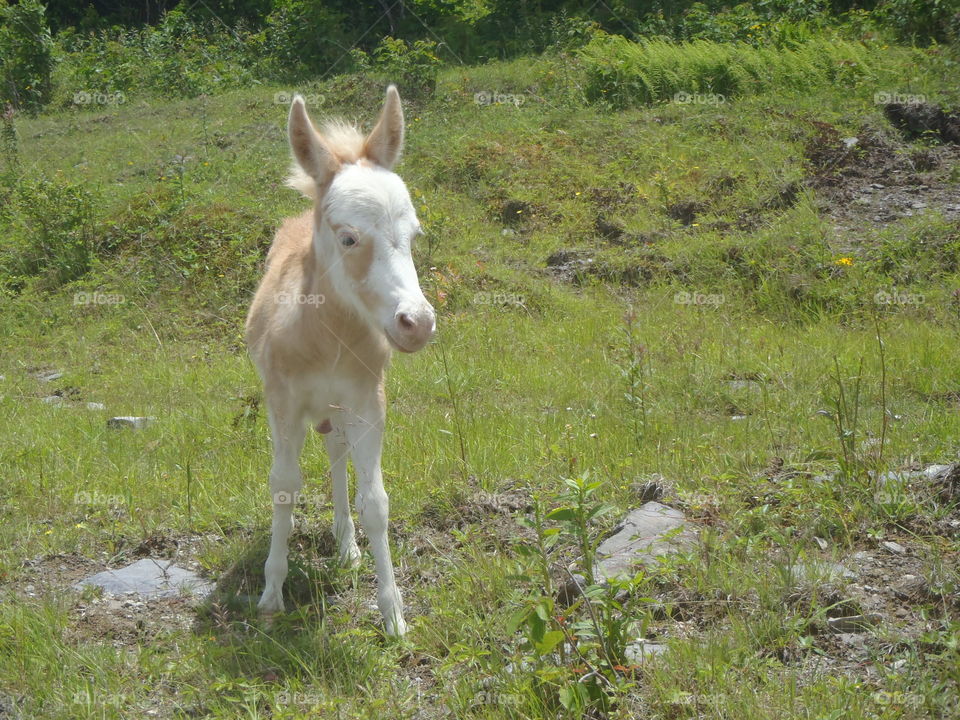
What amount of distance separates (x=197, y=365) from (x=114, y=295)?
2.30 metres

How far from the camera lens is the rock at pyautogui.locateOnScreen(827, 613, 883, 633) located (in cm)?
349

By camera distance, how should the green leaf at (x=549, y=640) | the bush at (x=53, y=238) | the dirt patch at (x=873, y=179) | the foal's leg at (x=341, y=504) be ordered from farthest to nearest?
the bush at (x=53, y=238)
the dirt patch at (x=873, y=179)
the foal's leg at (x=341, y=504)
the green leaf at (x=549, y=640)

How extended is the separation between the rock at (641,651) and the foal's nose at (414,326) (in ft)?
4.45

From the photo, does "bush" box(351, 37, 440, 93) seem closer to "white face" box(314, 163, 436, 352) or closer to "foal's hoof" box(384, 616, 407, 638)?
"white face" box(314, 163, 436, 352)

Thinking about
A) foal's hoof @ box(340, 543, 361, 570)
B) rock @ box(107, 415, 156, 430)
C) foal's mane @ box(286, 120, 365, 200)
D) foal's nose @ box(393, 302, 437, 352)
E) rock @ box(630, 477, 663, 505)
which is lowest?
rock @ box(107, 415, 156, 430)

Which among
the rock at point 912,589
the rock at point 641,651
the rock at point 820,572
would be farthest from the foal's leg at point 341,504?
the rock at point 912,589

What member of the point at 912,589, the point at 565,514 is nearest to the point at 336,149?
the point at 565,514

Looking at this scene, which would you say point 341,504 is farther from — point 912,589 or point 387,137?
point 912,589

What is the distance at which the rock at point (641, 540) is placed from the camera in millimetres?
3938

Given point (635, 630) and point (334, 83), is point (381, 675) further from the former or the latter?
point (334, 83)

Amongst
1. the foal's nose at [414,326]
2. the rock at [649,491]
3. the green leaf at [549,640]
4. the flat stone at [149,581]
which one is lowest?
the flat stone at [149,581]

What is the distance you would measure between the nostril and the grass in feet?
2.52

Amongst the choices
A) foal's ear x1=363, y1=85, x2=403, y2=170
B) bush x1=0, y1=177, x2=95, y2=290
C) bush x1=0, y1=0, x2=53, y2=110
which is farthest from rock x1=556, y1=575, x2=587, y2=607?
bush x1=0, y1=0, x2=53, y2=110

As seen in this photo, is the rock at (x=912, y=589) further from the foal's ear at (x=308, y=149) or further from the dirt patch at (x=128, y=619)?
the dirt patch at (x=128, y=619)
